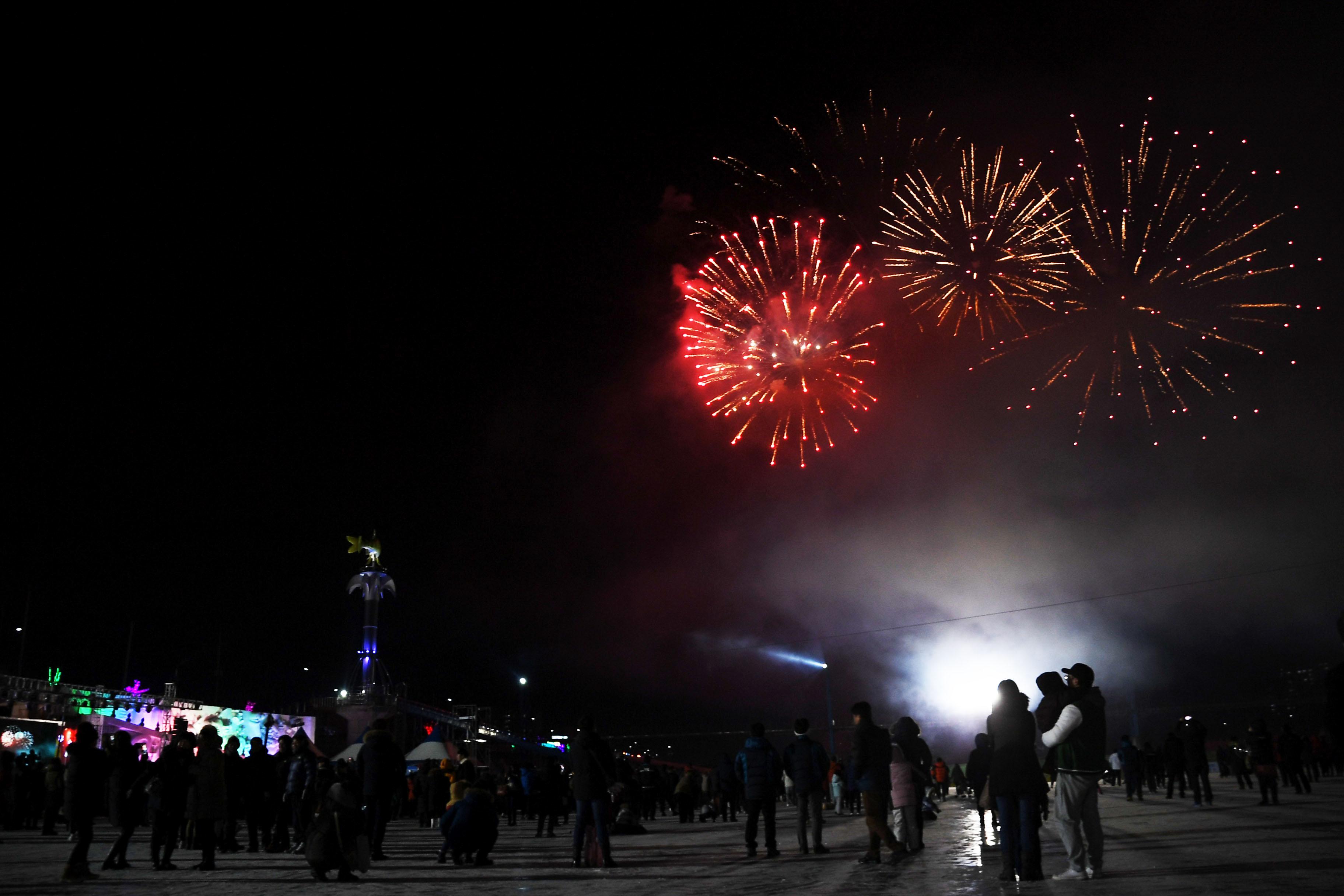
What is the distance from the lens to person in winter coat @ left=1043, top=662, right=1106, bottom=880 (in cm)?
714

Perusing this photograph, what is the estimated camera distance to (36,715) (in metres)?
28.0

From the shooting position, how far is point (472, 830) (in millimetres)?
10594

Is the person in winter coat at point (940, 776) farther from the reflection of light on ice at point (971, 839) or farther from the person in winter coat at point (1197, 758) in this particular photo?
the person in winter coat at point (1197, 758)

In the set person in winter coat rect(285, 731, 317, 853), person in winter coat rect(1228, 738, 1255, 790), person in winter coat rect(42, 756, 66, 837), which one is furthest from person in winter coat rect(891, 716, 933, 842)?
person in winter coat rect(1228, 738, 1255, 790)

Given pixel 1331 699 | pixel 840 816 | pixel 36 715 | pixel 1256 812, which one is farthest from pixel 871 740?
pixel 36 715

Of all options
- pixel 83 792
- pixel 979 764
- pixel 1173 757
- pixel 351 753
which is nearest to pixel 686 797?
pixel 1173 757

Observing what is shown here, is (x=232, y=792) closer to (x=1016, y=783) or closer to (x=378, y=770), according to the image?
(x=378, y=770)

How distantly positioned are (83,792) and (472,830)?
3.89 meters

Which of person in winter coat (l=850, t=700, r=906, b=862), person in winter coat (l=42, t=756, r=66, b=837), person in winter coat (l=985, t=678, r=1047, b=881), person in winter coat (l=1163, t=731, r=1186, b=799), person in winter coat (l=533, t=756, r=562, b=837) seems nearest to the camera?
person in winter coat (l=985, t=678, r=1047, b=881)

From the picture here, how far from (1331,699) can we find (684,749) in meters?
80.2

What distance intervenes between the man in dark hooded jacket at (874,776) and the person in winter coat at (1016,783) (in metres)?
1.68

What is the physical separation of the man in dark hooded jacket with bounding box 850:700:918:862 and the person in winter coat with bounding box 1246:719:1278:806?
9.80 m

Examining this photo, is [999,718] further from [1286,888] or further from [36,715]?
[36,715]

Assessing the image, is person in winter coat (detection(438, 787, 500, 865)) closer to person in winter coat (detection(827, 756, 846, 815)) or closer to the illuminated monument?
person in winter coat (detection(827, 756, 846, 815))
